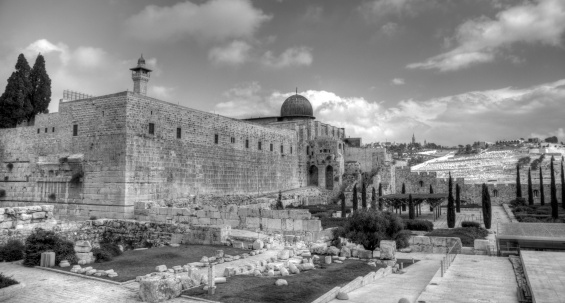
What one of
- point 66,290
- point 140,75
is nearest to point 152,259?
point 66,290

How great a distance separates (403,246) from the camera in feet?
50.2

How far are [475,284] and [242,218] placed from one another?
10.3m

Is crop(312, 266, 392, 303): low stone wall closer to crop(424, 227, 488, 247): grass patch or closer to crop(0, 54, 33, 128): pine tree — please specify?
crop(424, 227, 488, 247): grass patch

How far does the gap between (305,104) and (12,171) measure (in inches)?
1183

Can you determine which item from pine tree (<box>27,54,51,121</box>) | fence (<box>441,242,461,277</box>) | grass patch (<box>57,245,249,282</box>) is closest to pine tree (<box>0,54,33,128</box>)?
pine tree (<box>27,54,51,121</box>)

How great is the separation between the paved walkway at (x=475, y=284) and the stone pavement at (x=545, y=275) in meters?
0.42

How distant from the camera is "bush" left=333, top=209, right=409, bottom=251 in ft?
47.8

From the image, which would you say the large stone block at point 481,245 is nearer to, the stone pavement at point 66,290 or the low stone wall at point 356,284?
the low stone wall at point 356,284

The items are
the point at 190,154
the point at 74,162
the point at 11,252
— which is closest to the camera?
the point at 11,252

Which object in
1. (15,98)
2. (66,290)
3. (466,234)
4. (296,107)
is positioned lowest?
(466,234)

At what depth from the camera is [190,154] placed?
23.9 meters

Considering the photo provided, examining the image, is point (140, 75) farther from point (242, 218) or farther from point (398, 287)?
point (398, 287)

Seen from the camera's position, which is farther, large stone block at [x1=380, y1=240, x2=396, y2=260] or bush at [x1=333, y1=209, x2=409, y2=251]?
bush at [x1=333, y1=209, x2=409, y2=251]

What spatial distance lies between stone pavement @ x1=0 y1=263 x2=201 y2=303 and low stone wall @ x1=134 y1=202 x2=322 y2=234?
283 inches
